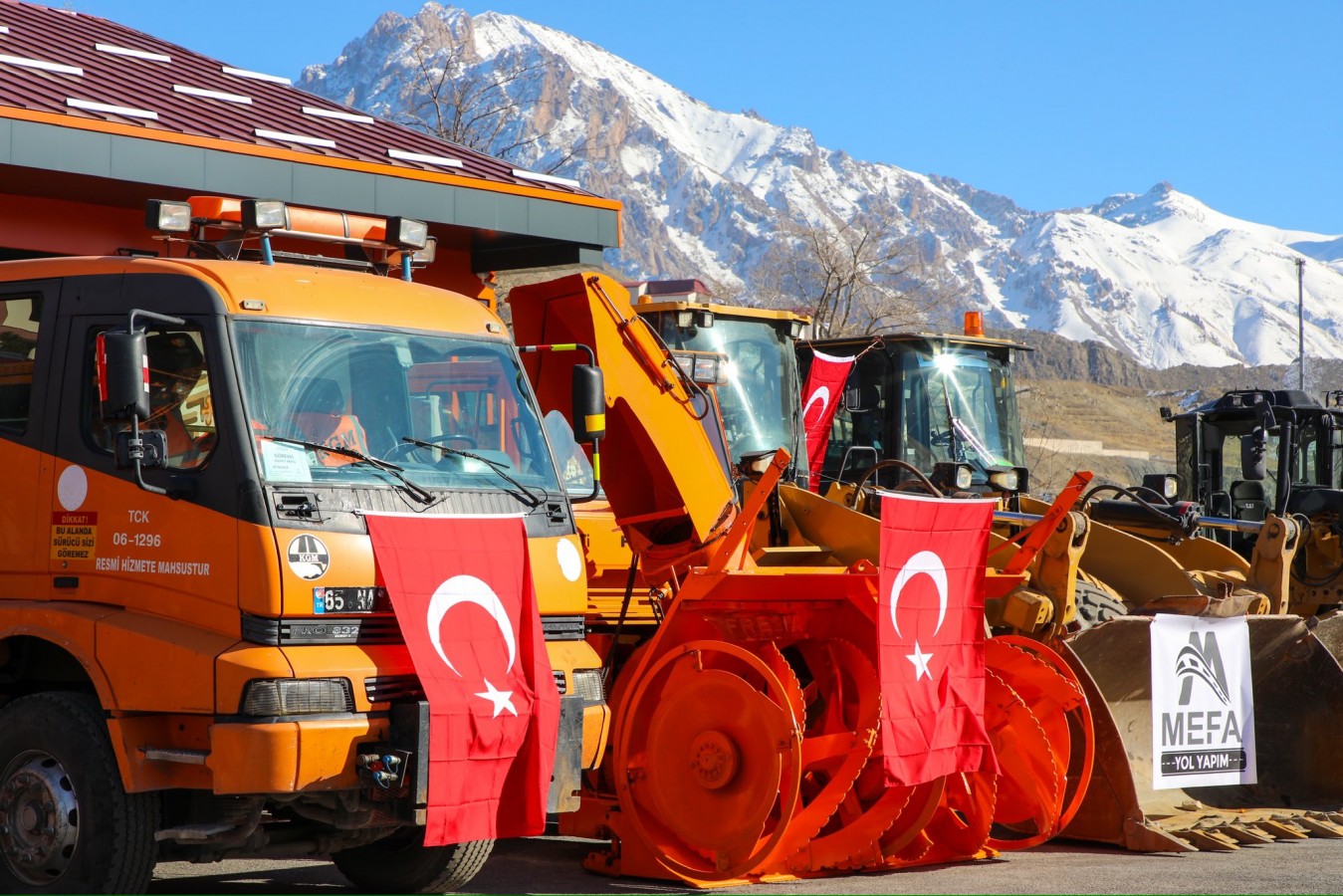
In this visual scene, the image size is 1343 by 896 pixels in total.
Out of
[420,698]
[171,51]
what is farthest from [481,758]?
[171,51]

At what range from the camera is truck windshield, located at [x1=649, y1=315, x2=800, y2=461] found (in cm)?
1060

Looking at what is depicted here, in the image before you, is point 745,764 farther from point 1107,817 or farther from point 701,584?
point 1107,817

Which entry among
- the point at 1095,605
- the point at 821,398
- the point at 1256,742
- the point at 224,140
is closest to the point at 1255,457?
the point at 1256,742

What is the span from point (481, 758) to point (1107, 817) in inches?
158

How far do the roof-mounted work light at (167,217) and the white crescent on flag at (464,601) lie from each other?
2221mm

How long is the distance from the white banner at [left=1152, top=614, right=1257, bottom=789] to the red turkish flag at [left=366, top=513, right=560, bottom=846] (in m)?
4.01

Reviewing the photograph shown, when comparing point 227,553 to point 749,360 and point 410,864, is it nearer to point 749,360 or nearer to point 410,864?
point 410,864

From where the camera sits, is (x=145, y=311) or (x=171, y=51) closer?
(x=145, y=311)

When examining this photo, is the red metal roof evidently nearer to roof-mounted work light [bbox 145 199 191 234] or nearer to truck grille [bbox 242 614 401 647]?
roof-mounted work light [bbox 145 199 191 234]

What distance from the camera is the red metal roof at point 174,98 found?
11734mm

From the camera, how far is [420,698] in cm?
628

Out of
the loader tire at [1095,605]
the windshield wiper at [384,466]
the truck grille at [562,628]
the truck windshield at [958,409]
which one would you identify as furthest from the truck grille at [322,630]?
the truck windshield at [958,409]

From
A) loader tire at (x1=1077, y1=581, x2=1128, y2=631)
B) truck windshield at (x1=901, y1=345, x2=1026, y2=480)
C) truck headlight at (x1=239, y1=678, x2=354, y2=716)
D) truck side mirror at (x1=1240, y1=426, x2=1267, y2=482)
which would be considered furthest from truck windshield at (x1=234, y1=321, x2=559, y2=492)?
truck side mirror at (x1=1240, y1=426, x2=1267, y2=482)

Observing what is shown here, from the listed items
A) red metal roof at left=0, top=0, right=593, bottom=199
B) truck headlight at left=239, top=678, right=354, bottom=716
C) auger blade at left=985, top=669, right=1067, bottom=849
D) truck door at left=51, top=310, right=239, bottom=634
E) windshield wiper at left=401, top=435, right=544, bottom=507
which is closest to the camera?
truck headlight at left=239, top=678, right=354, bottom=716
